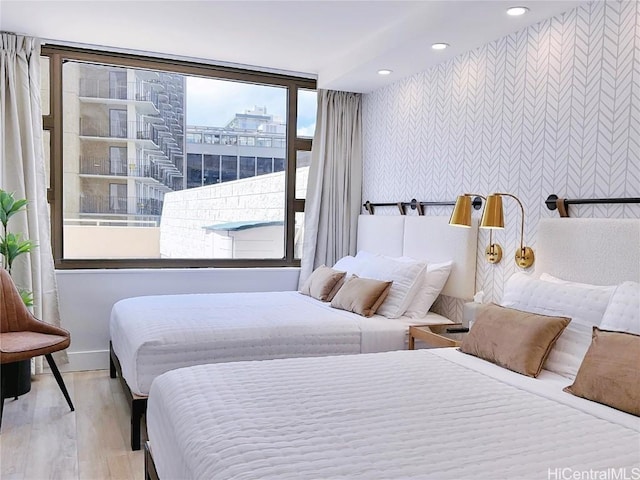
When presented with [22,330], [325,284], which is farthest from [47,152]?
[325,284]

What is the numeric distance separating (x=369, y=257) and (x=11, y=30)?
10.1 ft

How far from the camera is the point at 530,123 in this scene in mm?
3172

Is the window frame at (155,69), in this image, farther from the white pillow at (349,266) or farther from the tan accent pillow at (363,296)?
the tan accent pillow at (363,296)

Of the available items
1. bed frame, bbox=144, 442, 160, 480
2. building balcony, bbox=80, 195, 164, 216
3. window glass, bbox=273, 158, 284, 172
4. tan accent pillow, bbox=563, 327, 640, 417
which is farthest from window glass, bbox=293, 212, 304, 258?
tan accent pillow, bbox=563, 327, 640, 417

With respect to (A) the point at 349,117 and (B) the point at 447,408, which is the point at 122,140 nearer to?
(A) the point at 349,117

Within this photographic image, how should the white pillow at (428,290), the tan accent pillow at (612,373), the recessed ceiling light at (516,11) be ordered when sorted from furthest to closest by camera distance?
1. the white pillow at (428,290)
2. the recessed ceiling light at (516,11)
3. the tan accent pillow at (612,373)

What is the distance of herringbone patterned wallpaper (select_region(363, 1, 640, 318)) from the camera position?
2645 millimetres

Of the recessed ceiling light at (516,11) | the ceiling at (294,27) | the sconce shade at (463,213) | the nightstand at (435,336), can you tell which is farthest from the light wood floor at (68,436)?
the recessed ceiling light at (516,11)

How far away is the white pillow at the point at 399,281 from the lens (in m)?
3.63

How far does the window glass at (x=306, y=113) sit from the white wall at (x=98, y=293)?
162cm

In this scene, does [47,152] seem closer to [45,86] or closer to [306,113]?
[45,86]

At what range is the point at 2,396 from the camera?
10.6ft

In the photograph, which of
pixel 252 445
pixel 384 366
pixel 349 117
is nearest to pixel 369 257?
pixel 349 117

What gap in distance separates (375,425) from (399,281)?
2.01 m
